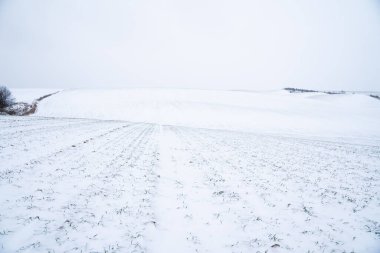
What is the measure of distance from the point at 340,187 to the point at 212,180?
505 centimetres

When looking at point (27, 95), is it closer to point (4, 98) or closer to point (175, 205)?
point (4, 98)

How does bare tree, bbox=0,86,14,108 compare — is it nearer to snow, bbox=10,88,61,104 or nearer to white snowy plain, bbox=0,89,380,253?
snow, bbox=10,88,61,104

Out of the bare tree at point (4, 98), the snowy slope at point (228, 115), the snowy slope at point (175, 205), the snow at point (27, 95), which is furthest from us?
the snow at point (27, 95)

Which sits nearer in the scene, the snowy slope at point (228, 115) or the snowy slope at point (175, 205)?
the snowy slope at point (175, 205)

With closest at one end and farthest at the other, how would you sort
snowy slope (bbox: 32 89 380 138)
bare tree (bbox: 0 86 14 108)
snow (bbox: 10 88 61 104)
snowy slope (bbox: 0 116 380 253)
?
snowy slope (bbox: 0 116 380 253) < snowy slope (bbox: 32 89 380 138) < bare tree (bbox: 0 86 14 108) < snow (bbox: 10 88 61 104)

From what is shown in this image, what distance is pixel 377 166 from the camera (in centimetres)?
1555

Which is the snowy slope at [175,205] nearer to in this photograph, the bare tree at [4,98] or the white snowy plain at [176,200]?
the white snowy plain at [176,200]

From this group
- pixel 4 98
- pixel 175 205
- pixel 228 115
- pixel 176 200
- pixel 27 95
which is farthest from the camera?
pixel 27 95

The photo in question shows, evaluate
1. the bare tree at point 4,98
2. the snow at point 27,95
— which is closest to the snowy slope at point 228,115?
the bare tree at point 4,98

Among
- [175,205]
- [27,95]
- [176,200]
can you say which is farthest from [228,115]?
[27,95]

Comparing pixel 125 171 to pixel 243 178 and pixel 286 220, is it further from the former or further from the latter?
pixel 286 220


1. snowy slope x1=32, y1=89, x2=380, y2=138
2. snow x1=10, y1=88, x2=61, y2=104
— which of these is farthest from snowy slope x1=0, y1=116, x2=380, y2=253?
snow x1=10, y1=88, x2=61, y2=104

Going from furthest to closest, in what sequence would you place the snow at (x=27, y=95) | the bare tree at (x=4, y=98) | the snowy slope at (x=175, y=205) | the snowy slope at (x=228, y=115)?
the snow at (x=27, y=95), the bare tree at (x=4, y=98), the snowy slope at (x=228, y=115), the snowy slope at (x=175, y=205)

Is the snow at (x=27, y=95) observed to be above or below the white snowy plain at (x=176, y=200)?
above
